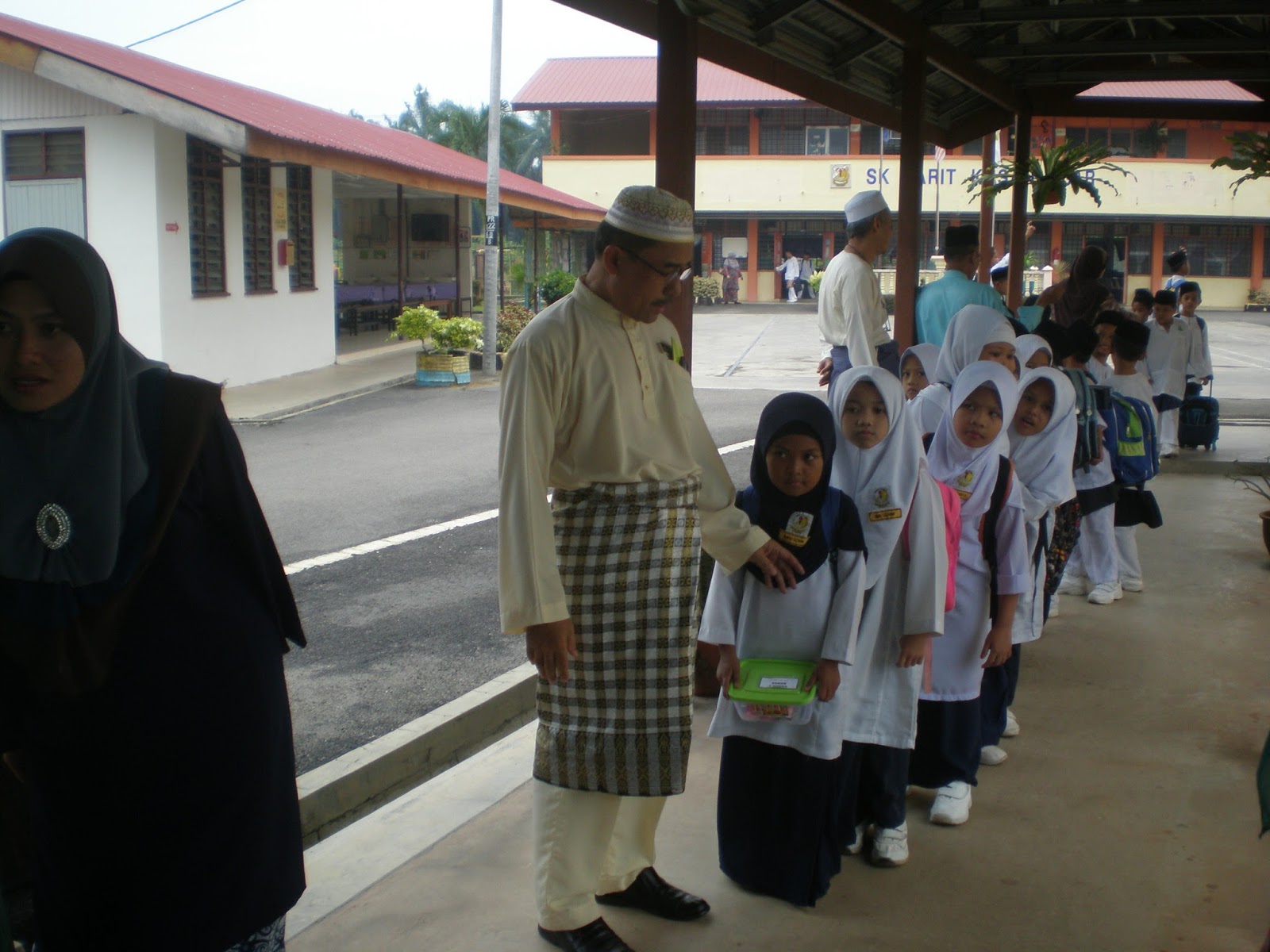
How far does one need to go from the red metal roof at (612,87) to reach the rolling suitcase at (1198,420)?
25.0 m

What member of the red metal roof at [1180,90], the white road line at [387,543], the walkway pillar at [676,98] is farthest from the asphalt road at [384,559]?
the red metal roof at [1180,90]

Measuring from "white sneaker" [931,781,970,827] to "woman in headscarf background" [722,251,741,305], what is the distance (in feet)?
117

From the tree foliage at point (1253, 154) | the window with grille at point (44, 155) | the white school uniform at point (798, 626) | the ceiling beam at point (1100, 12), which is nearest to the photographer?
the white school uniform at point (798, 626)

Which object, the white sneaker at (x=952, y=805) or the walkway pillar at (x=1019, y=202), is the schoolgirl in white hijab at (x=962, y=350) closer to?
the white sneaker at (x=952, y=805)

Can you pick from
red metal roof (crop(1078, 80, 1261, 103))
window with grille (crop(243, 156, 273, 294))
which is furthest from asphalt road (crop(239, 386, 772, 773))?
red metal roof (crop(1078, 80, 1261, 103))

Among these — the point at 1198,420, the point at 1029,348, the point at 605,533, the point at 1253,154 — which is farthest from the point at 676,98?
the point at 1198,420

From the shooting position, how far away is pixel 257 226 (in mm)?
17062

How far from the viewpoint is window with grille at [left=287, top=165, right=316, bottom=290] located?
18.3 meters

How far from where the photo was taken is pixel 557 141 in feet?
122

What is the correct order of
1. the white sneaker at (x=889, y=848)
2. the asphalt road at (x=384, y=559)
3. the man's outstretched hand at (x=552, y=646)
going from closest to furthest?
the man's outstretched hand at (x=552, y=646), the white sneaker at (x=889, y=848), the asphalt road at (x=384, y=559)

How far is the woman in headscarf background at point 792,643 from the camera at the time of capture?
3.07 meters

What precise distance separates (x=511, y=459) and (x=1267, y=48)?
299 inches

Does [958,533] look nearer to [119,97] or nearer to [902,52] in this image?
[902,52]

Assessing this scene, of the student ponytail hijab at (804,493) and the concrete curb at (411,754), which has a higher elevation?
the student ponytail hijab at (804,493)
